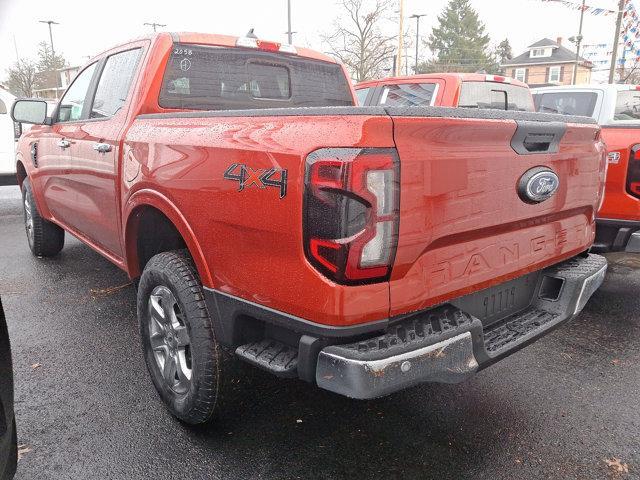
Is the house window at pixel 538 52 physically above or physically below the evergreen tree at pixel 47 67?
above

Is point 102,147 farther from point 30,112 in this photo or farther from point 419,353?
point 419,353

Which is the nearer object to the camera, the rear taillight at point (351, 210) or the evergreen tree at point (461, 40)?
the rear taillight at point (351, 210)

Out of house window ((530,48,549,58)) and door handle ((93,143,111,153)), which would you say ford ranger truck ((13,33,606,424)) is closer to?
door handle ((93,143,111,153))

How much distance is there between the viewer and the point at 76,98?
4055 mm

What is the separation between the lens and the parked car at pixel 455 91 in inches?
213

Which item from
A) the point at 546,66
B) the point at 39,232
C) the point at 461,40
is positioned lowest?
the point at 39,232

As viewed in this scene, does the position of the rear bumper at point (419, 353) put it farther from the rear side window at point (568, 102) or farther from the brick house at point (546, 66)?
the brick house at point (546, 66)

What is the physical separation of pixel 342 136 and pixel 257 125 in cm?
44

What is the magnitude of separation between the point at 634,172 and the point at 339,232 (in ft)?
10.6

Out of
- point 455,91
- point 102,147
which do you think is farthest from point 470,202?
point 455,91

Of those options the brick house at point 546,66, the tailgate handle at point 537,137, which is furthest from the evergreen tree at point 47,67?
the brick house at point 546,66

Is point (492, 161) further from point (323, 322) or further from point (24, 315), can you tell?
point (24, 315)

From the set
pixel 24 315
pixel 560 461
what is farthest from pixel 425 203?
pixel 24 315

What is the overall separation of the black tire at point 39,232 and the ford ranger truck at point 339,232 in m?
2.58
